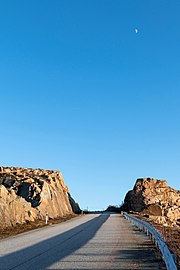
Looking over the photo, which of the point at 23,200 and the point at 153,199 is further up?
the point at 153,199

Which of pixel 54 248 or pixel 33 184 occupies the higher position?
pixel 33 184

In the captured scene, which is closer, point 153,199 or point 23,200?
point 23,200

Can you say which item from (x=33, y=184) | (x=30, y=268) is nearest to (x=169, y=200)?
(x=33, y=184)

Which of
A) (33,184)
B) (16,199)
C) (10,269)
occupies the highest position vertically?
(33,184)

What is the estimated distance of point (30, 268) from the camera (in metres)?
10.1

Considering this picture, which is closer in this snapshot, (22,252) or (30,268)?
(30,268)

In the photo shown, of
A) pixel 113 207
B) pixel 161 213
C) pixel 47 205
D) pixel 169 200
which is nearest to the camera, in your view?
pixel 47 205

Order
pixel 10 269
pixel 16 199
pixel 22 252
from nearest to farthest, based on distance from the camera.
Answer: pixel 10 269 → pixel 22 252 → pixel 16 199

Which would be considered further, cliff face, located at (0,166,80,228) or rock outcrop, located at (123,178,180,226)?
rock outcrop, located at (123,178,180,226)

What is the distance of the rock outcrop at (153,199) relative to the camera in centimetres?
7175

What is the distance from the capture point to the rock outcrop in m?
71.8

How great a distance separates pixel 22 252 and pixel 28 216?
64.4 feet

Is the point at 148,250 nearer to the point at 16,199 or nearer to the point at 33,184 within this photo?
the point at 16,199

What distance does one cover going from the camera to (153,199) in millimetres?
74938
